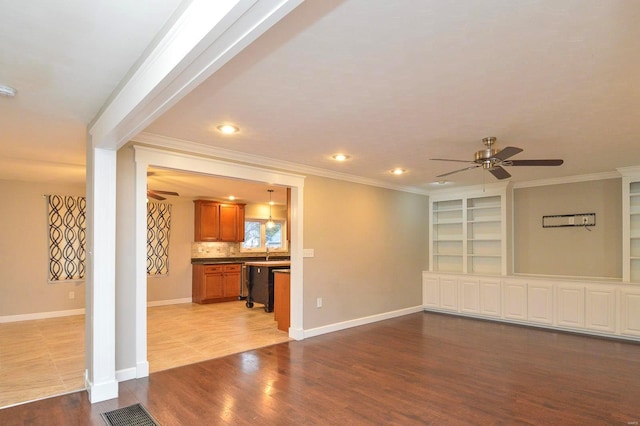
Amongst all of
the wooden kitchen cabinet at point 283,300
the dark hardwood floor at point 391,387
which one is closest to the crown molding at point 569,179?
the dark hardwood floor at point 391,387

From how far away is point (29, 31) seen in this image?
1.89 meters

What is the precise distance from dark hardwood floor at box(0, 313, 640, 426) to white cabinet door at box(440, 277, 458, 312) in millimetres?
1805

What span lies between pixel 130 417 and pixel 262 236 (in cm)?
719

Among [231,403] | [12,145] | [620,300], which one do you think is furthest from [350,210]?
[12,145]

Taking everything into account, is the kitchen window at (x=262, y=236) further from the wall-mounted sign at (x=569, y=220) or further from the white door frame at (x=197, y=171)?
the wall-mounted sign at (x=569, y=220)

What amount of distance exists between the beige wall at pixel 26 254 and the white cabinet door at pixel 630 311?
903cm

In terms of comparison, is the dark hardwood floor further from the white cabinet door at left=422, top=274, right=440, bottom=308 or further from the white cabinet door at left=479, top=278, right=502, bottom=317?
the white cabinet door at left=422, top=274, right=440, bottom=308

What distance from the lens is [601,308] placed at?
17.4 feet

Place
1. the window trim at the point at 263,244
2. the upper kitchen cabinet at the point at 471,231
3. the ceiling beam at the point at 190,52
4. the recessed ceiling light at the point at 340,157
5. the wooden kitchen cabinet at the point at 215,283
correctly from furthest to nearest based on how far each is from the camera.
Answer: the window trim at the point at 263,244, the wooden kitchen cabinet at the point at 215,283, the upper kitchen cabinet at the point at 471,231, the recessed ceiling light at the point at 340,157, the ceiling beam at the point at 190,52

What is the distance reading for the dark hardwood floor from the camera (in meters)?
2.87

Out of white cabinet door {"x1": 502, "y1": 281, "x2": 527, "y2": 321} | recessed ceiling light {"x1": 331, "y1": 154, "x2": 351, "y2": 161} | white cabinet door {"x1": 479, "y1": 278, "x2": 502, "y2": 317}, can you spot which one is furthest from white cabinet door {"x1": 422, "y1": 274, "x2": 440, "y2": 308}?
recessed ceiling light {"x1": 331, "y1": 154, "x2": 351, "y2": 161}

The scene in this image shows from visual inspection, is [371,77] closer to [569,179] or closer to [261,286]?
[569,179]

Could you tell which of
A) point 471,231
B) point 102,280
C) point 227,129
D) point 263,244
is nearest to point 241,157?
point 227,129

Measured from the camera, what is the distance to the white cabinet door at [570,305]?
5484 mm
